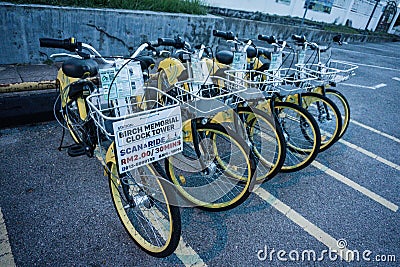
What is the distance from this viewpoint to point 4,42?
4078 mm

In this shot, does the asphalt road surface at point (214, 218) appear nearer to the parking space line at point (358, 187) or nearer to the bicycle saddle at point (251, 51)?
the parking space line at point (358, 187)

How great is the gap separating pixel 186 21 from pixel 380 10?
83.5 ft

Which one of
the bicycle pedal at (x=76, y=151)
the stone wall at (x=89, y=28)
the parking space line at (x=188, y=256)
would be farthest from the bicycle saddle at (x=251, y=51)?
the stone wall at (x=89, y=28)

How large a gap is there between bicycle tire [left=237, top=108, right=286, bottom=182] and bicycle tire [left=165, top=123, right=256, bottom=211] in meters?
0.22

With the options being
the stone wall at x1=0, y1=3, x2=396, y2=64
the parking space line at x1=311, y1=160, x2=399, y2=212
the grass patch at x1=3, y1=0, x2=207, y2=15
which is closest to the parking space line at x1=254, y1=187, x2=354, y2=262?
the parking space line at x1=311, y1=160, x2=399, y2=212

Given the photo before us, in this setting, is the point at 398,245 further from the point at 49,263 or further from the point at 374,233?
the point at 49,263

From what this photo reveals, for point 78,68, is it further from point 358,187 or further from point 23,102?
point 358,187

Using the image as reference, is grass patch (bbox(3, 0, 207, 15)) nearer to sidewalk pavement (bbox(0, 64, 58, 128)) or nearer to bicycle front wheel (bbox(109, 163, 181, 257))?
sidewalk pavement (bbox(0, 64, 58, 128))

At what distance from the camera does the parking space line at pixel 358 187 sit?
9.21 feet

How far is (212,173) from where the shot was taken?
2322 millimetres

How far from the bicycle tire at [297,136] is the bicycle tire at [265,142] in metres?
0.20

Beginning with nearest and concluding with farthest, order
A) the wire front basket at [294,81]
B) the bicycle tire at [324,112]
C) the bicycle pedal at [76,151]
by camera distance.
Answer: the bicycle pedal at [76,151] < the wire front basket at [294,81] < the bicycle tire at [324,112]

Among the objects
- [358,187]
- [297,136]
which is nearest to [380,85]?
[297,136]

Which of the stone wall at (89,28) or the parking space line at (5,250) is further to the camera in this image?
the stone wall at (89,28)
